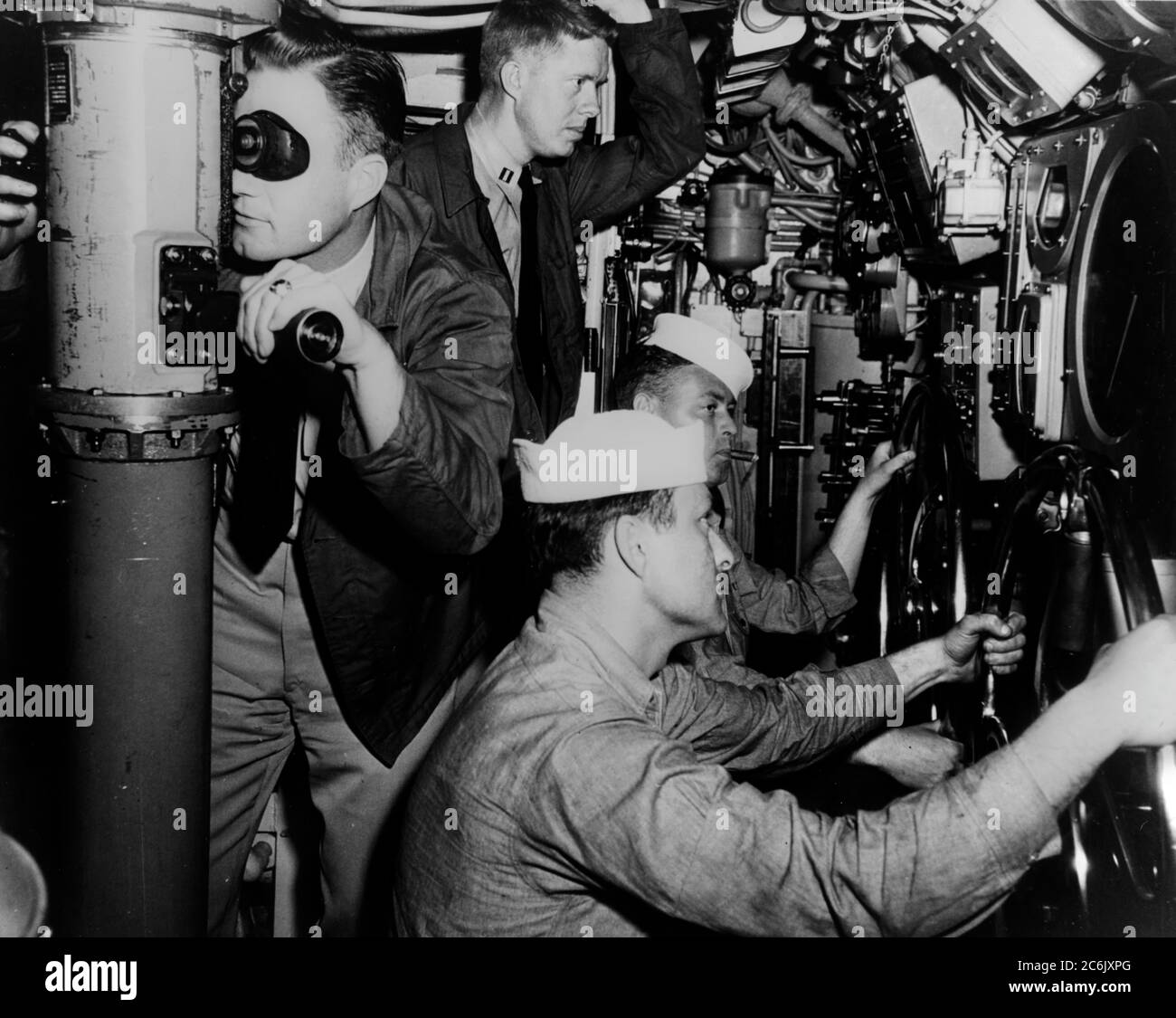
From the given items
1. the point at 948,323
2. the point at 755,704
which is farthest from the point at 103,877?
the point at 948,323

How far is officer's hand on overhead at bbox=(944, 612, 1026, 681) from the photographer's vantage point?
7.18ft

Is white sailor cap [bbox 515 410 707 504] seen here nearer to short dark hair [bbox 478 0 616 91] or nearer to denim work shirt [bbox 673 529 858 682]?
denim work shirt [bbox 673 529 858 682]

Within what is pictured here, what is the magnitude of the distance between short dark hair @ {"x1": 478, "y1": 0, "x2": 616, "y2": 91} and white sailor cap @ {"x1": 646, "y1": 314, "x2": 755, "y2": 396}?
74 centimetres

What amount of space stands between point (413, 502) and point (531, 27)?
5.10 feet

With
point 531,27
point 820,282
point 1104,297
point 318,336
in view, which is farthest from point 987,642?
point 820,282

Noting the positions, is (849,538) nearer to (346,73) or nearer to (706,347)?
(706,347)

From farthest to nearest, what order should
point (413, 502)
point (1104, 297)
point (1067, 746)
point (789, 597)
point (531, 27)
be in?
point (789, 597), point (531, 27), point (1104, 297), point (413, 502), point (1067, 746)

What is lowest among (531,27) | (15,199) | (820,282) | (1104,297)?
(1104,297)

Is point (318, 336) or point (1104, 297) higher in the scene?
point (1104, 297)

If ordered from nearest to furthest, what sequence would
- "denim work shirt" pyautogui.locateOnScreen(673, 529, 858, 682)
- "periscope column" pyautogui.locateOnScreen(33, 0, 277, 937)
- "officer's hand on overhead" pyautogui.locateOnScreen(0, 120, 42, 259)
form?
"periscope column" pyautogui.locateOnScreen(33, 0, 277, 937), "officer's hand on overhead" pyautogui.locateOnScreen(0, 120, 42, 259), "denim work shirt" pyautogui.locateOnScreen(673, 529, 858, 682)

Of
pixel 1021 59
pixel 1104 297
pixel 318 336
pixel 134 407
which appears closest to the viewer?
pixel 318 336

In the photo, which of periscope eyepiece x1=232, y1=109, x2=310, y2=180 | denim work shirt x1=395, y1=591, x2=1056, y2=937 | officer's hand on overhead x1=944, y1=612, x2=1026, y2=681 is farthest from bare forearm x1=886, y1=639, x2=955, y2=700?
periscope eyepiece x1=232, y1=109, x2=310, y2=180

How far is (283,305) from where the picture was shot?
1.56 metres

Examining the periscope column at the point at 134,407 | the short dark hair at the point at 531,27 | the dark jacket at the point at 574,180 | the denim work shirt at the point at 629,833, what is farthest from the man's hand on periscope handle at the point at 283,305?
the short dark hair at the point at 531,27
